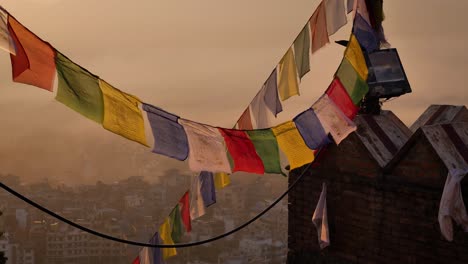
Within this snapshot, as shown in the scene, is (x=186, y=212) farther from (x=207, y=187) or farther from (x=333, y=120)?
(x=333, y=120)

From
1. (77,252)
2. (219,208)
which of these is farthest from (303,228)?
(219,208)

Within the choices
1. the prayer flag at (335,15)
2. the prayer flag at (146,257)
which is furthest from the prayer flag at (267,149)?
the prayer flag at (146,257)

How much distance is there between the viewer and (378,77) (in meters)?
8.88

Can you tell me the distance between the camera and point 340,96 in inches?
298

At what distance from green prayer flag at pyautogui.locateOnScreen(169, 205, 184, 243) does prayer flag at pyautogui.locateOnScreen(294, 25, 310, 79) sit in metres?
2.46

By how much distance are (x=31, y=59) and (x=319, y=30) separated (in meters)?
4.00

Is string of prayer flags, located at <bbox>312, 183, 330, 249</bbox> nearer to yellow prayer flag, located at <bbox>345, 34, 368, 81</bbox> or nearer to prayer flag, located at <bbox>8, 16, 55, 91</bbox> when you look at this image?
yellow prayer flag, located at <bbox>345, 34, 368, 81</bbox>

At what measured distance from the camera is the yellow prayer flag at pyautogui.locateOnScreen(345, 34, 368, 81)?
762cm

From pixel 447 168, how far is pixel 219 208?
175537 mm

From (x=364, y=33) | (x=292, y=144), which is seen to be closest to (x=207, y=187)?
(x=292, y=144)

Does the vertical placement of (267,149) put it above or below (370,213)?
above

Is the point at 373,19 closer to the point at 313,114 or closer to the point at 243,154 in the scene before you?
the point at 313,114

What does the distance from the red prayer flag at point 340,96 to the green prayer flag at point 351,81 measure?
0.04 metres

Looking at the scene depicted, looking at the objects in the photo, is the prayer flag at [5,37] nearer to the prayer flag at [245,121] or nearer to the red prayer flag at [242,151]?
the red prayer flag at [242,151]
